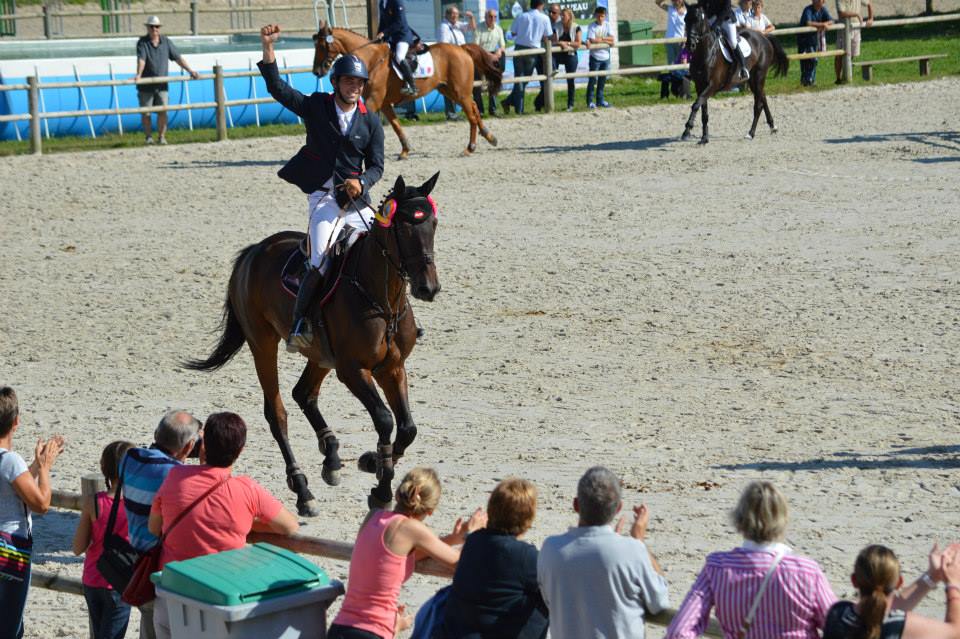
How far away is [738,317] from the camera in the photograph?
13250mm

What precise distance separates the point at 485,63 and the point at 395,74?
2.84 m

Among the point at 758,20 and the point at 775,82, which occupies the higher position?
the point at 758,20

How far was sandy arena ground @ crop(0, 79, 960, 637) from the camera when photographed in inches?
349

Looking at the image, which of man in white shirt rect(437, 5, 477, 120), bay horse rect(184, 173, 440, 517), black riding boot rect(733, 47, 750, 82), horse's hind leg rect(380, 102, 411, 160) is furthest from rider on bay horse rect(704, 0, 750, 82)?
bay horse rect(184, 173, 440, 517)

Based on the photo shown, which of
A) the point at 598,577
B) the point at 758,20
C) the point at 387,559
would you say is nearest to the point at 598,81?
the point at 758,20

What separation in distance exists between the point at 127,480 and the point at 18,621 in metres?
0.82

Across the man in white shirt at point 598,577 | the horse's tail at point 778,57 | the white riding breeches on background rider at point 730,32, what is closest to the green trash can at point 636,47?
the horse's tail at point 778,57

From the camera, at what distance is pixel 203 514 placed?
236 inches

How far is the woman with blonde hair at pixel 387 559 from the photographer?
5438 mm

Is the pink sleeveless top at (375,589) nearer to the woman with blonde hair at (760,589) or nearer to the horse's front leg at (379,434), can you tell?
the woman with blonde hair at (760,589)

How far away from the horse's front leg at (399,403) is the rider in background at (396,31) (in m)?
13.9

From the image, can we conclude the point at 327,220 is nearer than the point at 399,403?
No

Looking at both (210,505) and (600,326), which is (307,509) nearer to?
(210,505)

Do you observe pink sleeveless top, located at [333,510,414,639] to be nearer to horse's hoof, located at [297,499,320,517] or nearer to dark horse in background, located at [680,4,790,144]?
horse's hoof, located at [297,499,320,517]
